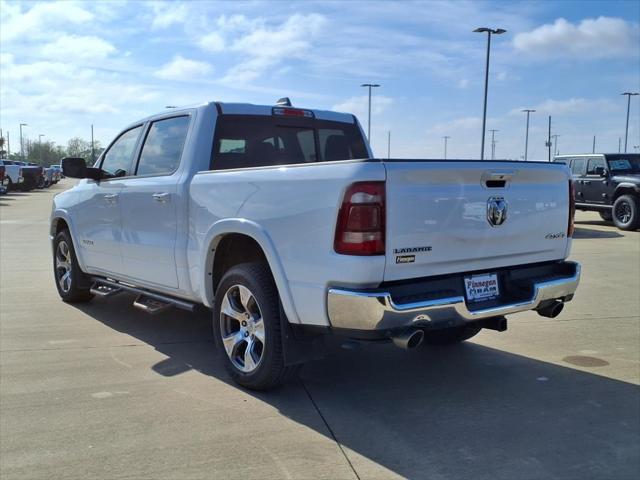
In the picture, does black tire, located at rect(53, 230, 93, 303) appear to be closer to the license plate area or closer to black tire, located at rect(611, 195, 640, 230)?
the license plate area

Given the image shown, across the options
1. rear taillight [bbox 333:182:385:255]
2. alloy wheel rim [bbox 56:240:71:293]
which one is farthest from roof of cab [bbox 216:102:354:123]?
alloy wheel rim [bbox 56:240:71:293]

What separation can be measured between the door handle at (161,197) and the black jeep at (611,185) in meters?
13.8

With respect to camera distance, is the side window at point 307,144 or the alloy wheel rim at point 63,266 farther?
the alloy wheel rim at point 63,266

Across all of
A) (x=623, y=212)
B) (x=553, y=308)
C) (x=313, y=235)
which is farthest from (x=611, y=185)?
(x=313, y=235)

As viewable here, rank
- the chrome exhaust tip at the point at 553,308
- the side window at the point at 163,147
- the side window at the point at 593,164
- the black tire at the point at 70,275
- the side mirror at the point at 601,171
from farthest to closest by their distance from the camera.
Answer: the side window at the point at 593,164 < the side mirror at the point at 601,171 < the black tire at the point at 70,275 < the side window at the point at 163,147 < the chrome exhaust tip at the point at 553,308

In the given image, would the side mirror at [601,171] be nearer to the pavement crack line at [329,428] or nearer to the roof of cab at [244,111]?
the roof of cab at [244,111]

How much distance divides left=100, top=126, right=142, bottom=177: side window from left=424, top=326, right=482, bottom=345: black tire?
3.12m

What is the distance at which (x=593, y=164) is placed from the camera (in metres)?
18.1

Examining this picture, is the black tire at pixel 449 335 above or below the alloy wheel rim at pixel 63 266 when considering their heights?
below

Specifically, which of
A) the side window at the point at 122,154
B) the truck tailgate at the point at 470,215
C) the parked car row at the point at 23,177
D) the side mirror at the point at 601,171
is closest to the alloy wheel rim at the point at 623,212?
the side mirror at the point at 601,171

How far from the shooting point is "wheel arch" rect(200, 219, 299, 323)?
3.78 meters

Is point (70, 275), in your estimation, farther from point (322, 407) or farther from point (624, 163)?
point (624, 163)

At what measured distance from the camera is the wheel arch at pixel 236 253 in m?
3.78

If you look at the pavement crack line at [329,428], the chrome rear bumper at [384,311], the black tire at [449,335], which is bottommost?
the pavement crack line at [329,428]
